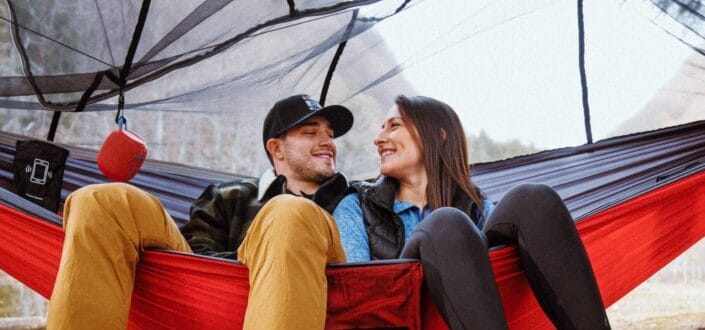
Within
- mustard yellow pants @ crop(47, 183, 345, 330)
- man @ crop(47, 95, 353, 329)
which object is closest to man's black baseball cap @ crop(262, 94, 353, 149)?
man @ crop(47, 95, 353, 329)

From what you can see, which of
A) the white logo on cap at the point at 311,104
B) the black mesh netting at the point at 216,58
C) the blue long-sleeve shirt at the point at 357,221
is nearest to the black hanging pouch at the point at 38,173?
the black mesh netting at the point at 216,58

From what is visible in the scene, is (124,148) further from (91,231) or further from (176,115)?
(91,231)

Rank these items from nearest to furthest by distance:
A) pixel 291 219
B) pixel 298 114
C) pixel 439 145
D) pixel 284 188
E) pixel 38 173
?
pixel 291 219, pixel 439 145, pixel 284 188, pixel 298 114, pixel 38 173

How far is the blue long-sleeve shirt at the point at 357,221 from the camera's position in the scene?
1.39 metres

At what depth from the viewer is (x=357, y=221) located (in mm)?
1442

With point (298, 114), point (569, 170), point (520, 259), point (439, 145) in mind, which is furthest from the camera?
point (569, 170)

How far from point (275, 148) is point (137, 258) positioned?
69cm

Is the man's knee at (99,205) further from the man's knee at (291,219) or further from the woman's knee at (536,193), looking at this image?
the woman's knee at (536,193)

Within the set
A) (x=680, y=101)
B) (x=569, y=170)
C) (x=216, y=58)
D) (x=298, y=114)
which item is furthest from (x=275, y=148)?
(x=680, y=101)

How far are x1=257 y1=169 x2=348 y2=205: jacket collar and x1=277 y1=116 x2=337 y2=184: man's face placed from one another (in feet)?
0.14

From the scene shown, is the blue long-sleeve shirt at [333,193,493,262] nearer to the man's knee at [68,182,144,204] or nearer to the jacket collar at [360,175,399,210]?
the jacket collar at [360,175,399,210]

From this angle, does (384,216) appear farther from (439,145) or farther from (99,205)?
(99,205)

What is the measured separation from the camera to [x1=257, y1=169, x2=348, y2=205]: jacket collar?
162cm

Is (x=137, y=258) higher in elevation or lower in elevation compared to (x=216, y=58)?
lower
